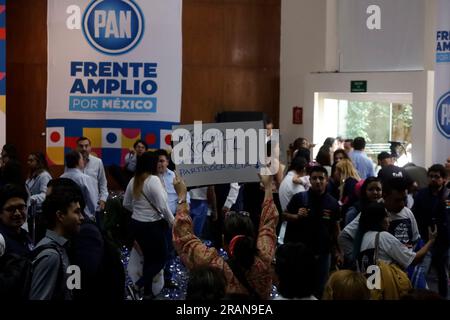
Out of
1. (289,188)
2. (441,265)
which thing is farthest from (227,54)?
(441,265)

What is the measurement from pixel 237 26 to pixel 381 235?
10.2 m

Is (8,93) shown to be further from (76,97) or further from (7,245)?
(7,245)

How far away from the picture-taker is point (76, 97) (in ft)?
25.3

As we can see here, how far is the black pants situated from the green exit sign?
22.3 feet

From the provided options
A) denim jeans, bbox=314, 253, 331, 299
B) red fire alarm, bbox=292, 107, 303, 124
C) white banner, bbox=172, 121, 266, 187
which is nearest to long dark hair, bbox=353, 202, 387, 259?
white banner, bbox=172, 121, 266, 187

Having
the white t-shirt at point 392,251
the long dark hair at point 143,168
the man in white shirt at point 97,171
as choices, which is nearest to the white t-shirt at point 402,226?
the white t-shirt at point 392,251

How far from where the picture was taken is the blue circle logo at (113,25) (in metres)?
7.56

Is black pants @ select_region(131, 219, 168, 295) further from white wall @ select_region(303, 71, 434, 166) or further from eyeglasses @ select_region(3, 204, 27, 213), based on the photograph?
white wall @ select_region(303, 71, 434, 166)

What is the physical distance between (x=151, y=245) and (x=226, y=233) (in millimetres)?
3112

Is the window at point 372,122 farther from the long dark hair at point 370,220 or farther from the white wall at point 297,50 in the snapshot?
the long dark hair at point 370,220

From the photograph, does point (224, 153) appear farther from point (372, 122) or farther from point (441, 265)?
point (372, 122)

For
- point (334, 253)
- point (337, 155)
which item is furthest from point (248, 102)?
point (334, 253)

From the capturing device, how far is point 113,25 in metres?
7.78

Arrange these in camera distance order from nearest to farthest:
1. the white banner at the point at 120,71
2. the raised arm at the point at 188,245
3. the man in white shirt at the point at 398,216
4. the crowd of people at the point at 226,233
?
1. the crowd of people at the point at 226,233
2. the raised arm at the point at 188,245
3. the man in white shirt at the point at 398,216
4. the white banner at the point at 120,71
